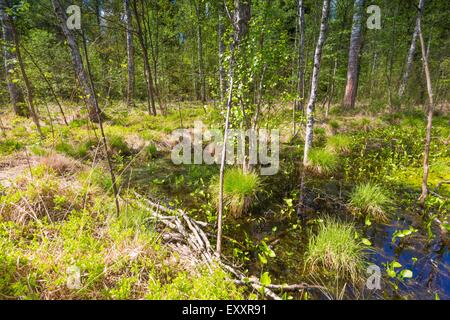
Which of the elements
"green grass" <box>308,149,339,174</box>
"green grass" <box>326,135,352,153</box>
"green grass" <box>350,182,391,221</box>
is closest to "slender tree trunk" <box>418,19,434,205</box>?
"green grass" <box>350,182,391,221</box>

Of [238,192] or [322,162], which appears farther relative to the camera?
[322,162]

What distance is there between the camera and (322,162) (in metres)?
5.38

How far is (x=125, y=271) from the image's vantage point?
2299 millimetres

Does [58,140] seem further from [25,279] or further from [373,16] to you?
[373,16]

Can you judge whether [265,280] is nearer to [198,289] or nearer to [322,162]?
[198,289]

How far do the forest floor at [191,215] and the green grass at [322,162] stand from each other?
0.09 ft

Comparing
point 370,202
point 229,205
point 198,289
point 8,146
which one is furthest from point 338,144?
point 8,146

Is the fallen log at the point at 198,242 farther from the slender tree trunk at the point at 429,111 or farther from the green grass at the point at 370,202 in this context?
the slender tree trunk at the point at 429,111

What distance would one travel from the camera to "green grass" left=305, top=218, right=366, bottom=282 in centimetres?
255

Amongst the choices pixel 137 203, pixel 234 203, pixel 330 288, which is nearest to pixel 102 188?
pixel 137 203

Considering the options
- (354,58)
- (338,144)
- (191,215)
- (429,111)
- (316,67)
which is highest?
(354,58)

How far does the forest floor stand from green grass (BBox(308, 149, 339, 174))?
0.09ft

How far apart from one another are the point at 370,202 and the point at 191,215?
3.03 m

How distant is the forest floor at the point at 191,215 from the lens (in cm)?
211
